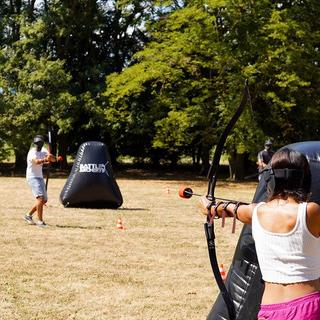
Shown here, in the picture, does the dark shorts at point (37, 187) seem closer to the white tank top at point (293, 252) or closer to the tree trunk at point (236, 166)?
the white tank top at point (293, 252)

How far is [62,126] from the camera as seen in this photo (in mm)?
28344

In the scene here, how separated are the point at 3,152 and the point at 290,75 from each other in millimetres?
14222

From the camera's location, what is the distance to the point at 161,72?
2573cm

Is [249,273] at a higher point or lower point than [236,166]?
lower

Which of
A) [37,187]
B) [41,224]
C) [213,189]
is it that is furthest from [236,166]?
[213,189]

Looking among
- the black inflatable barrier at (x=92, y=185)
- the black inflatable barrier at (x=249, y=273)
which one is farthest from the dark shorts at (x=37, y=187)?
the black inflatable barrier at (x=249, y=273)

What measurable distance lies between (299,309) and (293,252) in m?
0.28

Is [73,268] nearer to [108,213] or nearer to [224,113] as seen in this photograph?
[108,213]

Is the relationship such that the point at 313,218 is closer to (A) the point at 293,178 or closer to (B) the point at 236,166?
(A) the point at 293,178

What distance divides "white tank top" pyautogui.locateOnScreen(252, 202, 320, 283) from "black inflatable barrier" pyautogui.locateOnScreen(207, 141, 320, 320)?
1237 mm

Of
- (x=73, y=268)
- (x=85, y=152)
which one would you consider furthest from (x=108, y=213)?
(x=73, y=268)

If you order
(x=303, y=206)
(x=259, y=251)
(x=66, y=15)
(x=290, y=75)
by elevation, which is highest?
(x=66, y=15)

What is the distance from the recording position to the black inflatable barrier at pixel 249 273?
14.5ft

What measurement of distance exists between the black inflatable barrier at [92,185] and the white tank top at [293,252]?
11034mm
